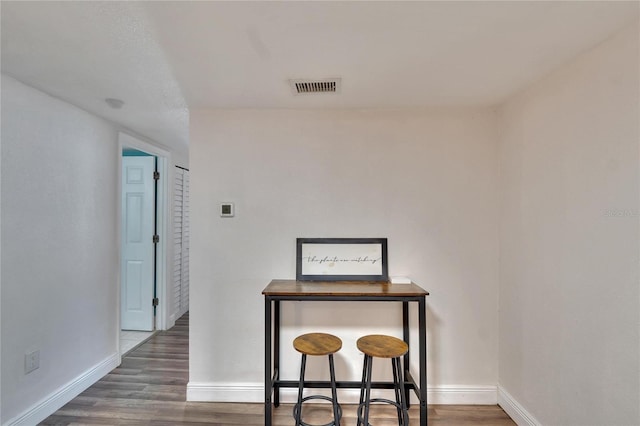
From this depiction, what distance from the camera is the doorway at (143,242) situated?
134 inches

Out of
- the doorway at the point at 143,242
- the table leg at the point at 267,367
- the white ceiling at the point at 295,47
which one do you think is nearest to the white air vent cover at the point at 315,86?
the white ceiling at the point at 295,47

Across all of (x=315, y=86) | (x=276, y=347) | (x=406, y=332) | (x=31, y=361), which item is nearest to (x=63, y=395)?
(x=31, y=361)

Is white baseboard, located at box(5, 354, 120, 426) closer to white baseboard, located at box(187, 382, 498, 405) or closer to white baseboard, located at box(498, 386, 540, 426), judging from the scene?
white baseboard, located at box(187, 382, 498, 405)

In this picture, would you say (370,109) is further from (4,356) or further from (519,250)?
(4,356)

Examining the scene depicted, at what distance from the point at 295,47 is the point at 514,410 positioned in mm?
2528

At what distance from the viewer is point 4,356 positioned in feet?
5.66

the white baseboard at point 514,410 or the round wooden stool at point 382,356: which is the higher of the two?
the round wooden stool at point 382,356

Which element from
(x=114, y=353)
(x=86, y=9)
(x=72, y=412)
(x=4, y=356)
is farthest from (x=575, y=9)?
(x=114, y=353)

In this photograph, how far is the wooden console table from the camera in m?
1.73

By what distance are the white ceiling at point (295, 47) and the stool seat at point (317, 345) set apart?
5.07ft

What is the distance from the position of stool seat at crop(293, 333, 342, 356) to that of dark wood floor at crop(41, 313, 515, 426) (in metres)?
0.57

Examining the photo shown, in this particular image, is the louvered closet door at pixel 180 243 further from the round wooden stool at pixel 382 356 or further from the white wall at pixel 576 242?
the white wall at pixel 576 242

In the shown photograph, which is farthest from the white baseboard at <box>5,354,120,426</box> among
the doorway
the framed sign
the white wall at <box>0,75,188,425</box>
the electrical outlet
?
the framed sign

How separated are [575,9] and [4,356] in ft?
10.7
